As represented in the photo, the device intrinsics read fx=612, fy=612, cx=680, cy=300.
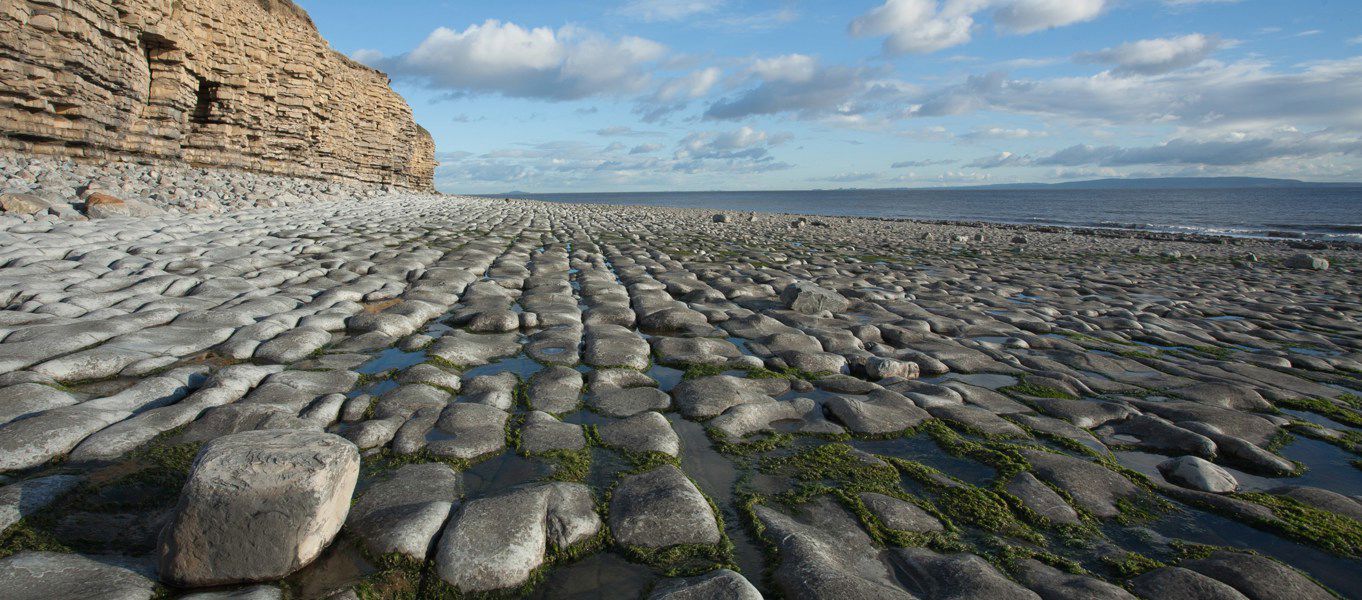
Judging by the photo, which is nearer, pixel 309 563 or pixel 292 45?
pixel 309 563

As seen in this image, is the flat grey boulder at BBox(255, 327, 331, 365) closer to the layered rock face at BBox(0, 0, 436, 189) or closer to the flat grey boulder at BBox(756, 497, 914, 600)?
the flat grey boulder at BBox(756, 497, 914, 600)

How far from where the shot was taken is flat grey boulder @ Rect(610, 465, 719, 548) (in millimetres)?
2098

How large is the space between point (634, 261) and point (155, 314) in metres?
6.06

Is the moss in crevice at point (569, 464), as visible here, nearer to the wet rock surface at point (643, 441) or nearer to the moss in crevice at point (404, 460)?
the wet rock surface at point (643, 441)

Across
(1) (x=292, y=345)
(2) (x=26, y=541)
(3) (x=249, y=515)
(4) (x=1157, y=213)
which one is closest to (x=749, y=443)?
(3) (x=249, y=515)

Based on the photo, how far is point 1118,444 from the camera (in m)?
3.04

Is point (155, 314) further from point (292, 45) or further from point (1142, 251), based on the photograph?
point (292, 45)

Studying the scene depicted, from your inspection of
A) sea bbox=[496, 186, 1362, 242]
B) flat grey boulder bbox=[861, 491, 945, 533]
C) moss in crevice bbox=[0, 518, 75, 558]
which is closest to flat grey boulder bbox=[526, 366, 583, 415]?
flat grey boulder bbox=[861, 491, 945, 533]

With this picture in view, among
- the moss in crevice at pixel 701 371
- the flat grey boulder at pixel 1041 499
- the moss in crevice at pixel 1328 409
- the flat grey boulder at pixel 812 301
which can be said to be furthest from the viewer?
the flat grey boulder at pixel 812 301

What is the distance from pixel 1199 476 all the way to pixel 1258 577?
808mm

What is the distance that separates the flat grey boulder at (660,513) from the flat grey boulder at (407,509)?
0.61 meters

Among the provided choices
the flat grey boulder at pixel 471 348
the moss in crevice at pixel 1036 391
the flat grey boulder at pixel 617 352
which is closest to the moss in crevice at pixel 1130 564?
the moss in crevice at pixel 1036 391

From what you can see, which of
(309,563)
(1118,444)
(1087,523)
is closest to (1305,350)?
(1118,444)

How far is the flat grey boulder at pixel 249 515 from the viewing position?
1.73 metres
